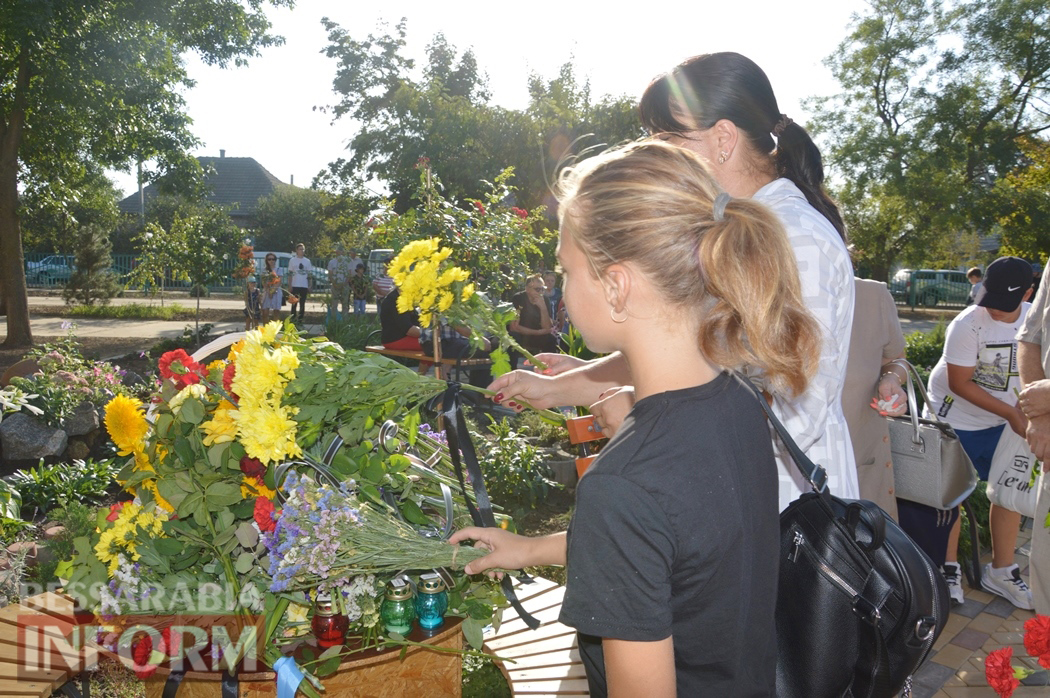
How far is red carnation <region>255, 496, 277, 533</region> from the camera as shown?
1520mm

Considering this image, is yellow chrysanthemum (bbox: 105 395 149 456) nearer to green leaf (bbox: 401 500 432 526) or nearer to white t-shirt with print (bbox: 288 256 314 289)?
green leaf (bbox: 401 500 432 526)

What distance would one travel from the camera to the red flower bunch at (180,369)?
1732 mm

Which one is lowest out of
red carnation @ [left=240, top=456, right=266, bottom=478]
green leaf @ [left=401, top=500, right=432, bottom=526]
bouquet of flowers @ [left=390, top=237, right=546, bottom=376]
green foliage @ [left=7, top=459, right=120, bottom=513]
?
green foliage @ [left=7, top=459, right=120, bottom=513]

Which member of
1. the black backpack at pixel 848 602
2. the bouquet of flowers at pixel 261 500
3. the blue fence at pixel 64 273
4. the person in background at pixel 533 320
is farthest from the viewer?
the blue fence at pixel 64 273

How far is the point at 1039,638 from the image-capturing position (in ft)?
5.70

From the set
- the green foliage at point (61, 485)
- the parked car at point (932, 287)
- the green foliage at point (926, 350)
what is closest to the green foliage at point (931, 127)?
the parked car at point (932, 287)

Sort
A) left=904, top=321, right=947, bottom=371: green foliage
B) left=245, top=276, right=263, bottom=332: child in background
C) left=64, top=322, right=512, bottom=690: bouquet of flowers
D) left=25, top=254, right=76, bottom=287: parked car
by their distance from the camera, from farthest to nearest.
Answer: left=25, top=254, right=76, bottom=287: parked car → left=245, top=276, right=263, bottom=332: child in background → left=904, top=321, right=947, bottom=371: green foliage → left=64, top=322, right=512, bottom=690: bouquet of flowers

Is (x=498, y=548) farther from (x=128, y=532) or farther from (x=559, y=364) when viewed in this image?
(x=559, y=364)

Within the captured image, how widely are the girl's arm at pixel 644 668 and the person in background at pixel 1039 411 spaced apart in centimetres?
188

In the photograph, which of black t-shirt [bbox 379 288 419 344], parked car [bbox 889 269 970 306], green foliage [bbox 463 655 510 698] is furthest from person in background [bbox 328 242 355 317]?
parked car [bbox 889 269 970 306]

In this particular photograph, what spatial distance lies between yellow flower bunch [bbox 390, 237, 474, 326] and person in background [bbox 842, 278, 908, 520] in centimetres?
170

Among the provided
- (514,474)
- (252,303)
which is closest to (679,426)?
(514,474)

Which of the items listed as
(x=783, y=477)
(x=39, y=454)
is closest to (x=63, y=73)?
(x=39, y=454)

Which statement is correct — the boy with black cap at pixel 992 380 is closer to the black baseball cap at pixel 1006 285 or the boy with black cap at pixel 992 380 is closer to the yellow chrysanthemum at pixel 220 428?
the black baseball cap at pixel 1006 285
